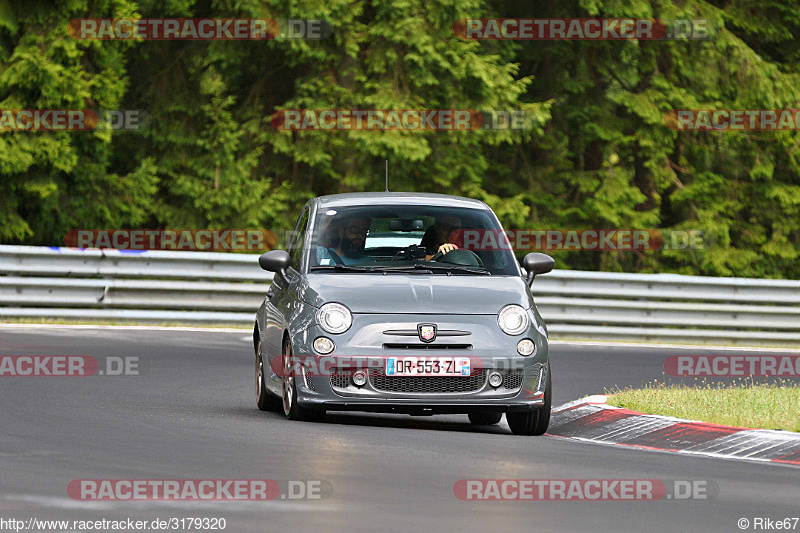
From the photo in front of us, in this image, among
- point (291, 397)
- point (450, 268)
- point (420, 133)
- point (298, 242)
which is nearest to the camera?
point (291, 397)

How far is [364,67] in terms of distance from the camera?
29.1 metres

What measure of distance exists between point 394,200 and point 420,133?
14.5m

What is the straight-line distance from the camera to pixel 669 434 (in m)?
12.4

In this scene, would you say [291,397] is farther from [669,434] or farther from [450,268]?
[669,434]

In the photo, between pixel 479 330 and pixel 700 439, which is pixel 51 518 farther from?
pixel 700 439

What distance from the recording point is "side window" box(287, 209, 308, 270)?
44.4 feet

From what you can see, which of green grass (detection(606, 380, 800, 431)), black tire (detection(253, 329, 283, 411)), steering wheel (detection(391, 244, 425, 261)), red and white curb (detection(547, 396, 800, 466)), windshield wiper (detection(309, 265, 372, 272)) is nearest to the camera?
red and white curb (detection(547, 396, 800, 466))

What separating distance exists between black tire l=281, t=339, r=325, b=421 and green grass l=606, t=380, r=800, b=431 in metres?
2.59

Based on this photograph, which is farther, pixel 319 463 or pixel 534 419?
pixel 534 419

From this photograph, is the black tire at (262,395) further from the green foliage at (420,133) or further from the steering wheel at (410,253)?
the green foliage at (420,133)

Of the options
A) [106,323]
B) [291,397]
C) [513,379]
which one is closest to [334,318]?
[291,397]

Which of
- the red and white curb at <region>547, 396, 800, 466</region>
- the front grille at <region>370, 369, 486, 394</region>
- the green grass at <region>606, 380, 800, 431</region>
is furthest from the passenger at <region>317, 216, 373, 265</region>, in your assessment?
the green grass at <region>606, 380, 800, 431</region>

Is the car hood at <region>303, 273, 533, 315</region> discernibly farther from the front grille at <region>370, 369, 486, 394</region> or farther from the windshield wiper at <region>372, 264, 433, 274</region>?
the front grille at <region>370, 369, 486, 394</region>

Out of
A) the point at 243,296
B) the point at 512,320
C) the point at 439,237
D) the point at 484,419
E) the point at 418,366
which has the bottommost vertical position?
the point at 484,419
